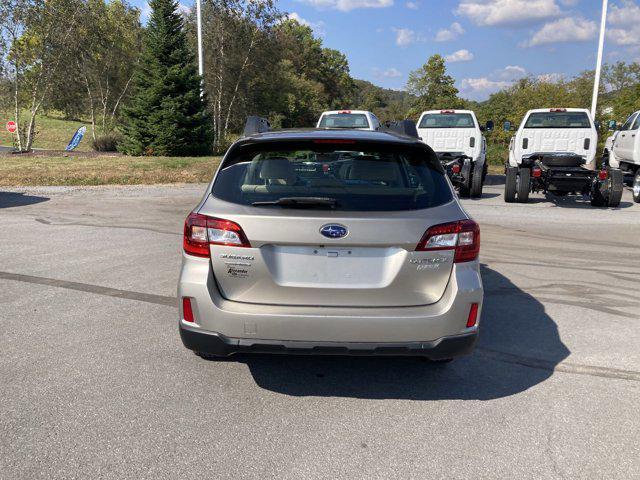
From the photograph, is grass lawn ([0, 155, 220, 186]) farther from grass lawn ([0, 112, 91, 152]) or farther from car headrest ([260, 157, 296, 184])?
grass lawn ([0, 112, 91, 152])

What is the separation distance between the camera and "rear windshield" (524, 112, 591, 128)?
14.3 meters

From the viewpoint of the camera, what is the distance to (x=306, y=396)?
11.5 ft

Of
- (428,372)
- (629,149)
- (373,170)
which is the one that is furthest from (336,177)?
(629,149)

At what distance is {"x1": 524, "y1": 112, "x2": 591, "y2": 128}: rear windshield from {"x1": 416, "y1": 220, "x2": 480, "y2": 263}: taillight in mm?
12661

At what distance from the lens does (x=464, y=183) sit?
14.5 m

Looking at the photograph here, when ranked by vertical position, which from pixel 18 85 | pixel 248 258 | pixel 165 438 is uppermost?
pixel 18 85

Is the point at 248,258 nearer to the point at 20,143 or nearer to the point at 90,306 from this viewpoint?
the point at 90,306

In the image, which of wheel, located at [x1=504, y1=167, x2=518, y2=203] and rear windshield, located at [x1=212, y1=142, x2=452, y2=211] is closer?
rear windshield, located at [x1=212, y1=142, x2=452, y2=211]

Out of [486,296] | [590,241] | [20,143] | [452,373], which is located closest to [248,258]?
[452,373]

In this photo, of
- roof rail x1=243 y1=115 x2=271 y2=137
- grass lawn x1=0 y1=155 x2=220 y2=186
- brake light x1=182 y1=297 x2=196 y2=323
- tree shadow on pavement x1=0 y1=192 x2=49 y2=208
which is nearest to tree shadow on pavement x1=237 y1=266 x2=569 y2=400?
brake light x1=182 y1=297 x2=196 y2=323

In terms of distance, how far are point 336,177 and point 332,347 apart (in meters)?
1.09

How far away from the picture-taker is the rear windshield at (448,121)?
16.0 metres

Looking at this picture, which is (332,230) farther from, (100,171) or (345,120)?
(100,171)

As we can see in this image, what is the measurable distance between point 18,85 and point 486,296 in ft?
89.6
